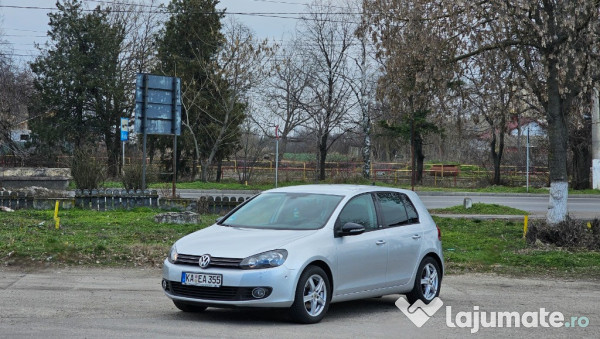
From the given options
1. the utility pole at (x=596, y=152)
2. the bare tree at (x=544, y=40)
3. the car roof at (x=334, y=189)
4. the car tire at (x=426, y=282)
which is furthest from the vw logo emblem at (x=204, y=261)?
the utility pole at (x=596, y=152)

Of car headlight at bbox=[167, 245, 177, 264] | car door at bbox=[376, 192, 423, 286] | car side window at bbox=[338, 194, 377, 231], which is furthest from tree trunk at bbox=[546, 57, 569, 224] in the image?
car headlight at bbox=[167, 245, 177, 264]

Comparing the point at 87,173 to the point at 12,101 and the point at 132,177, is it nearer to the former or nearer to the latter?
the point at 132,177

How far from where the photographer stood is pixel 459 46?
64.8ft

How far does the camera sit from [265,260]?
8555 mm

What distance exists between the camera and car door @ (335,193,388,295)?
934cm

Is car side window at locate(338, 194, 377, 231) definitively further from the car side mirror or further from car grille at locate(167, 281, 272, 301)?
car grille at locate(167, 281, 272, 301)

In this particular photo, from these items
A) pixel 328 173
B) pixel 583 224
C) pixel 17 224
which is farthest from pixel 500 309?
pixel 328 173

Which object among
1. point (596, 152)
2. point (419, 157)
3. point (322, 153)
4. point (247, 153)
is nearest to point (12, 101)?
point (247, 153)

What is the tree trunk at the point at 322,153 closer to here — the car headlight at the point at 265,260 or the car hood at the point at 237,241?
the car hood at the point at 237,241

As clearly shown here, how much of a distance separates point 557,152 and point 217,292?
40.6 feet

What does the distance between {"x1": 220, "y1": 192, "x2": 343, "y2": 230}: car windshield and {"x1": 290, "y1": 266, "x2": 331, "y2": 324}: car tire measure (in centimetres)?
67

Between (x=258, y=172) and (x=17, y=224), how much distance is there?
100ft

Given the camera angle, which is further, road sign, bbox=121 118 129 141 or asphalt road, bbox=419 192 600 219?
road sign, bbox=121 118 129 141

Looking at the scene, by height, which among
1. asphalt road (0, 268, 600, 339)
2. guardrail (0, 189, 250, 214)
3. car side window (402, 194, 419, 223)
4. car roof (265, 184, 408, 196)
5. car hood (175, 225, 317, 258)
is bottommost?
asphalt road (0, 268, 600, 339)
